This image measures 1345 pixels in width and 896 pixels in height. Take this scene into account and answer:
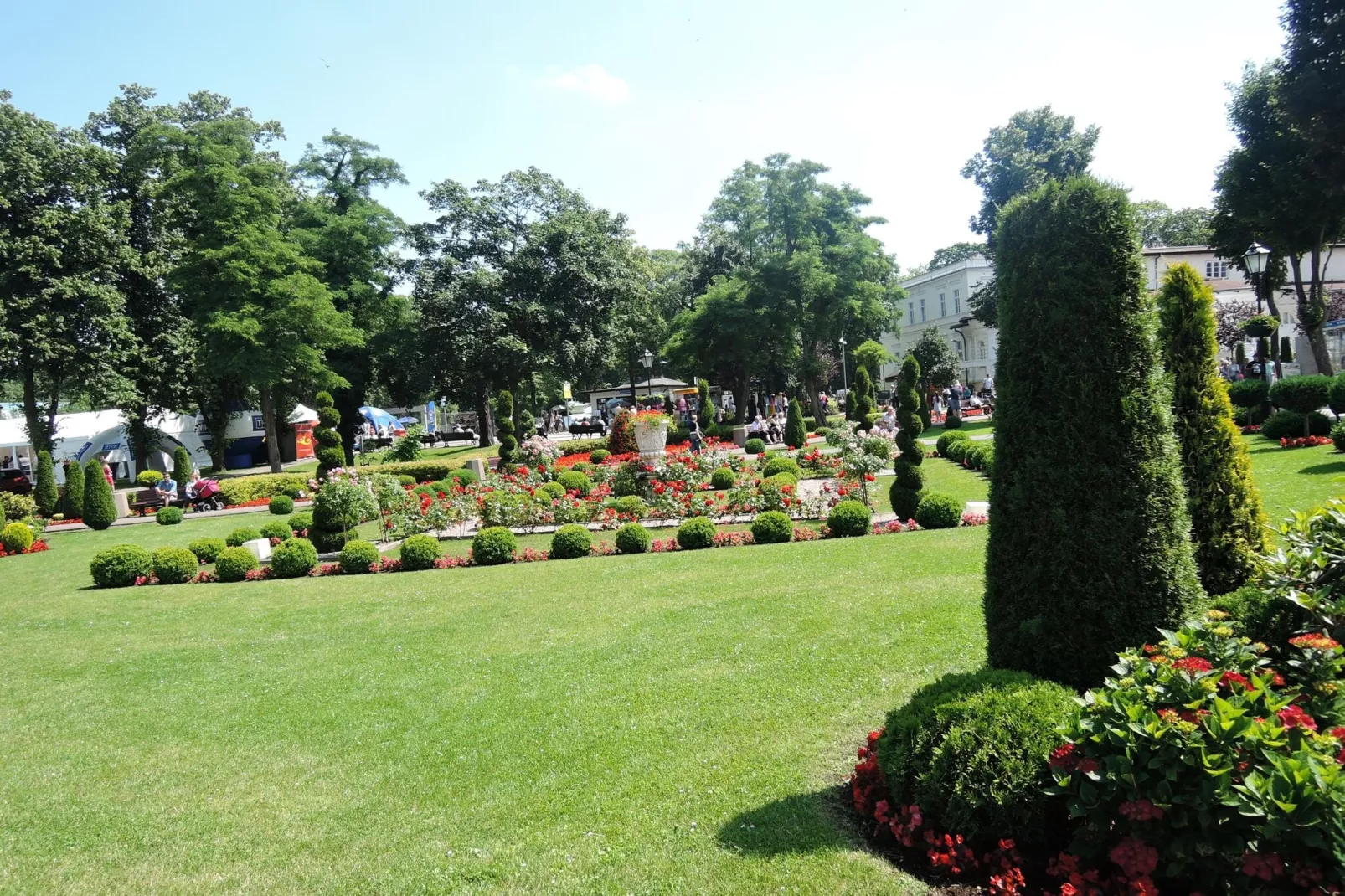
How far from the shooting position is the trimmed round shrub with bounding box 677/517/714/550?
13.0 metres

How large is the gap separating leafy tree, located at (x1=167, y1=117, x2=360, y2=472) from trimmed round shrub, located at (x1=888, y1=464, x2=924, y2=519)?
1025 inches

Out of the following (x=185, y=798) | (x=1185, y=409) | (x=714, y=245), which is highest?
(x=714, y=245)

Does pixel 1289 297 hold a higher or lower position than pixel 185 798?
higher

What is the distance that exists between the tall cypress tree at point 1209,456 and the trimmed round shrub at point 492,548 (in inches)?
396

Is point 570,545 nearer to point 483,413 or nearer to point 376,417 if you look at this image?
point 483,413

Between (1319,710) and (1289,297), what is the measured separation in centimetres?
5978

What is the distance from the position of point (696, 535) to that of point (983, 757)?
9581mm

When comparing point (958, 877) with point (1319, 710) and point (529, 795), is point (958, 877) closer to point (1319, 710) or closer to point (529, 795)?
point (1319, 710)

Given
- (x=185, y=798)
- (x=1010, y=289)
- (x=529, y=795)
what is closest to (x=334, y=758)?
(x=185, y=798)

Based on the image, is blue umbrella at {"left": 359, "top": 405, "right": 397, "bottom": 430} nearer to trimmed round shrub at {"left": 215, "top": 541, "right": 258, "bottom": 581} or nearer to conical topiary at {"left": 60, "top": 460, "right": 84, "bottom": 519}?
conical topiary at {"left": 60, "top": 460, "right": 84, "bottom": 519}

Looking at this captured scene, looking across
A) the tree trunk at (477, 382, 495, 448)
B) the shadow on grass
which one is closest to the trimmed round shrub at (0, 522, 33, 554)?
the shadow on grass

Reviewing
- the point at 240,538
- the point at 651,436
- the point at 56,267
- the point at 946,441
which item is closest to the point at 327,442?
the point at 240,538

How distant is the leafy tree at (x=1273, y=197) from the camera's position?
22.7 metres

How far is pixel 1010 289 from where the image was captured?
448cm
